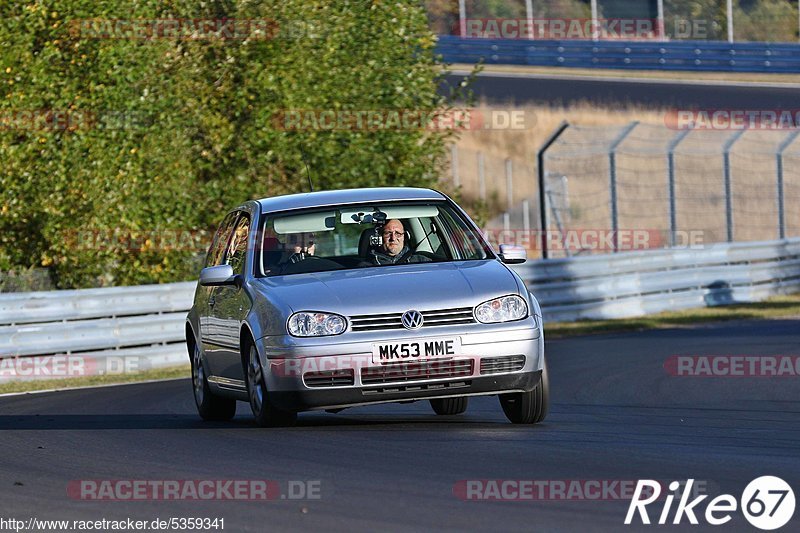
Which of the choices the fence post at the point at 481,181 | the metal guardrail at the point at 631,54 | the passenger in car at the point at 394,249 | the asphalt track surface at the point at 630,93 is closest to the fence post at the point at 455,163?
the fence post at the point at 481,181

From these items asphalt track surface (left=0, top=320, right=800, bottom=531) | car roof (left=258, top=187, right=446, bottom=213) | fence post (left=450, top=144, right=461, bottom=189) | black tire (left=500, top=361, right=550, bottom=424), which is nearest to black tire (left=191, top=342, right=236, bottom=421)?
asphalt track surface (left=0, top=320, right=800, bottom=531)

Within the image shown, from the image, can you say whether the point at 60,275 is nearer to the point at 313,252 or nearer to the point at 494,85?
the point at 313,252

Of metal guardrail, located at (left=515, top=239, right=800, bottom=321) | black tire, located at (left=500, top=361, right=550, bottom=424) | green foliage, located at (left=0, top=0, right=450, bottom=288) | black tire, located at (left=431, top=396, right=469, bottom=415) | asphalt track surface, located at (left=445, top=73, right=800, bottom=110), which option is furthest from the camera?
asphalt track surface, located at (left=445, top=73, right=800, bottom=110)

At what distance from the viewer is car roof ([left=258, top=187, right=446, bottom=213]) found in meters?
10.9

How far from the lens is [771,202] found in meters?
43.2

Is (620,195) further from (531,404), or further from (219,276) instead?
(531,404)

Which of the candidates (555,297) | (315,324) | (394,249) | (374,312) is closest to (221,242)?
(394,249)

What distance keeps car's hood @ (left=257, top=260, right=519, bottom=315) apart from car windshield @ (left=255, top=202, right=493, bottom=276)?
0.27m

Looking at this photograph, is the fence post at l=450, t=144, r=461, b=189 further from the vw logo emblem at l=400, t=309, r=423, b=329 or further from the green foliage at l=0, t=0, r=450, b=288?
the vw logo emblem at l=400, t=309, r=423, b=329

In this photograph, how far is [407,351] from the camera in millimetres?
9367

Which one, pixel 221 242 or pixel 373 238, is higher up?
pixel 373 238

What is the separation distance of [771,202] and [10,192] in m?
25.7

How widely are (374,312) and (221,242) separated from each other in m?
2.99

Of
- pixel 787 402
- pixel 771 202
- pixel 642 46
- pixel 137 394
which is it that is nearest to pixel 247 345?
pixel 787 402
